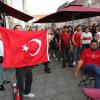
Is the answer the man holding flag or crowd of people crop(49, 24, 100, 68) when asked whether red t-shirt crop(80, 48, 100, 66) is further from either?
crowd of people crop(49, 24, 100, 68)

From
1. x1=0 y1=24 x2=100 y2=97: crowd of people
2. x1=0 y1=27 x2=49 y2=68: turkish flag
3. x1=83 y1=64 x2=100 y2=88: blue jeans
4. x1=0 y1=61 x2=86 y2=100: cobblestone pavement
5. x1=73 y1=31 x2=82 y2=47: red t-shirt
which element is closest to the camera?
x1=0 y1=27 x2=49 y2=68: turkish flag

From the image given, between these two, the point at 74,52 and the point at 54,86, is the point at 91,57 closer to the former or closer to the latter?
the point at 54,86

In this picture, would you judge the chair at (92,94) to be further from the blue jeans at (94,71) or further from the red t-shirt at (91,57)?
the red t-shirt at (91,57)

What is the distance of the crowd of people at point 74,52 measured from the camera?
6.94 m

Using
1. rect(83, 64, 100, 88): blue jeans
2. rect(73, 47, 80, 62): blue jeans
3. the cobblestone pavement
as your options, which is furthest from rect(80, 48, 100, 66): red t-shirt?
rect(73, 47, 80, 62): blue jeans

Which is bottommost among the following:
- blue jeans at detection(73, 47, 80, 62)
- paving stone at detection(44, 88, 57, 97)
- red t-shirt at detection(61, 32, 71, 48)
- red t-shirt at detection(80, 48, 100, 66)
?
paving stone at detection(44, 88, 57, 97)

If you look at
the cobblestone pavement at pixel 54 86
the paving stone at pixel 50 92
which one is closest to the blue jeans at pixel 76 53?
the cobblestone pavement at pixel 54 86

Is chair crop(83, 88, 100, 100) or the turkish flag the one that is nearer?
chair crop(83, 88, 100, 100)

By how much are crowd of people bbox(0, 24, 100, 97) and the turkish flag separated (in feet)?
1.13

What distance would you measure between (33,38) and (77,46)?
250 inches

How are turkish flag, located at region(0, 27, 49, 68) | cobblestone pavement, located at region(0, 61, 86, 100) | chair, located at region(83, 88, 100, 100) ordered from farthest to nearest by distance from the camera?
cobblestone pavement, located at region(0, 61, 86, 100)
turkish flag, located at region(0, 27, 49, 68)
chair, located at region(83, 88, 100, 100)

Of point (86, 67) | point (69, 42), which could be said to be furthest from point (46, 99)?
point (69, 42)

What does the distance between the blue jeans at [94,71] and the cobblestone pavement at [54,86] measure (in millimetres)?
594

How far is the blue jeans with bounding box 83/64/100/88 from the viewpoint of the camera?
6731 mm
